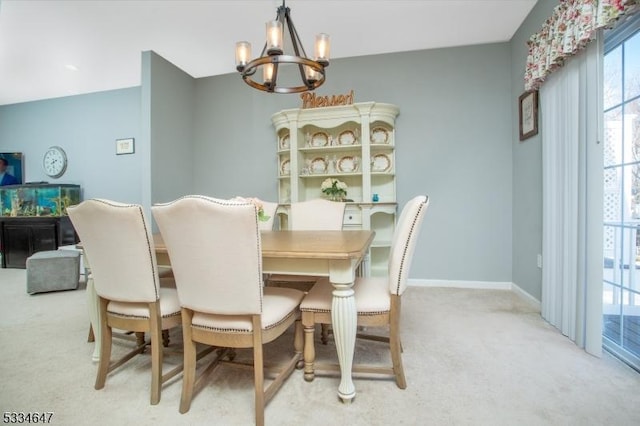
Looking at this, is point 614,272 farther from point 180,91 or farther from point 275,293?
point 180,91

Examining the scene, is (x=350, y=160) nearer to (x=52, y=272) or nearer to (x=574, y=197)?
(x=574, y=197)

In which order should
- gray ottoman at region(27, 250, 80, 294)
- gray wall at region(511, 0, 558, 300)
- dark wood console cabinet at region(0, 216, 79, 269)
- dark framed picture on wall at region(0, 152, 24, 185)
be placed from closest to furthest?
gray wall at region(511, 0, 558, 300) → gray ottoman at region(27, 250, 80, 294) → dark wood console cabinet at region(0, 216, 79, 269) → dark framed picture on wall at region(0, 152, 24, 185)

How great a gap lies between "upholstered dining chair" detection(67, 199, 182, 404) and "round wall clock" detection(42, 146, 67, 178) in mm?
4671

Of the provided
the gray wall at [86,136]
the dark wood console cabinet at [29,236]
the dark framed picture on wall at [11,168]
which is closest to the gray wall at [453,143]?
the gray wall at [86,136]

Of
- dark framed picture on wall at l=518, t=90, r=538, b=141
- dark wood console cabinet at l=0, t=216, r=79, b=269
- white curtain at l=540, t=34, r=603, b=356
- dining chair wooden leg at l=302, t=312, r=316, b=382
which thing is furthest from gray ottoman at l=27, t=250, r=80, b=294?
dark framed picture on wall at l=518, t=90, r=538, b=141

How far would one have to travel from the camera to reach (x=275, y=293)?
162 cm

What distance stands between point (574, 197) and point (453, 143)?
1584mm

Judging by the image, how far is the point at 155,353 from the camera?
146 cm

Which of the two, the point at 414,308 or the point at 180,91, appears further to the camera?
the point at 180,91

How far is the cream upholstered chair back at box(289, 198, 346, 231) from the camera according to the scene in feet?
8.34

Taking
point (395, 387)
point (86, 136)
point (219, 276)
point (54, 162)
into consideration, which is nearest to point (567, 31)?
point (395, 387)

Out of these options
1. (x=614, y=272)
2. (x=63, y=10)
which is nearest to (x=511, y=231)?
(x=614, y=272)

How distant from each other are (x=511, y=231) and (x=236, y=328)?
3.10 m

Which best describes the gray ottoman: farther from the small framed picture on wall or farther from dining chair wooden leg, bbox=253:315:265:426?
dining chair wooden leg, bbox=253:315:265:426
